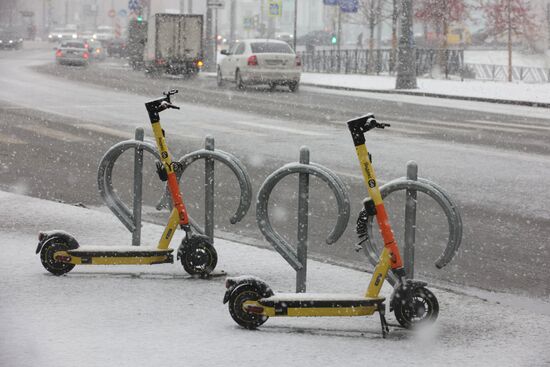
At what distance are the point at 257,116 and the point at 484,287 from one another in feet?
52.2

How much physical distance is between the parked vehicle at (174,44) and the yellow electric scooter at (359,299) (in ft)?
131

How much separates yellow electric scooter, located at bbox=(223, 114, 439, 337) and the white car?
2798 centimetres

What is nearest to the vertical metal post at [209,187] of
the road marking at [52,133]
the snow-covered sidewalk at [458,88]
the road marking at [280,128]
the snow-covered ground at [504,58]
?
the road marking at [52,133]

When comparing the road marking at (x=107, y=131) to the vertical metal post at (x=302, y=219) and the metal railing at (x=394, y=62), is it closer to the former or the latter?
the vertical metal post at (x=302, y=219)

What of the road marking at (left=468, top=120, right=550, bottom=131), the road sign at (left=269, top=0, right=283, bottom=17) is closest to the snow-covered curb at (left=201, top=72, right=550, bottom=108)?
the road marking at (left=468, top=120, right=550, bottom=131)

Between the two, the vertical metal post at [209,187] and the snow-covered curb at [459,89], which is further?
the snow-covered curb at [459,89]

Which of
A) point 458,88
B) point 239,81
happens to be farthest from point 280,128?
point 458,88

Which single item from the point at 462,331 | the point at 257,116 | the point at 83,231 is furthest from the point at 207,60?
the point at 462,331

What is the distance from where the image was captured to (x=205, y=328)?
6555 mm

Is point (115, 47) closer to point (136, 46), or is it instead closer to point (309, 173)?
point (136, 46)

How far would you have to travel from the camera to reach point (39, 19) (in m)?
176

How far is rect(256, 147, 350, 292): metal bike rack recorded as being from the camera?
24.0 feet

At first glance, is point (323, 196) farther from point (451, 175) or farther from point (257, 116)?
point (257, 116)

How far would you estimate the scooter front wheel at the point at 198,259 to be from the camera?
25.8ft
